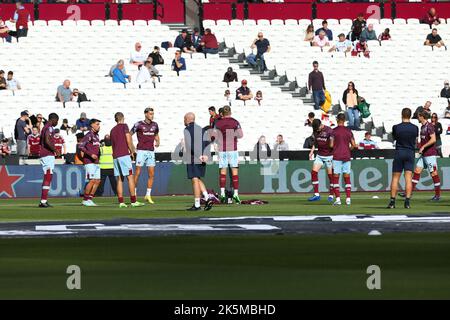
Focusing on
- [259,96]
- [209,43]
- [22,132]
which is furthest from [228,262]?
[209,43]

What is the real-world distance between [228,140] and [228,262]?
1376 centimetres

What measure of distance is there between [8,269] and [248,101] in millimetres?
28821

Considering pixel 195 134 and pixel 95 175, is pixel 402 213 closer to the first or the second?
pixel 195 134

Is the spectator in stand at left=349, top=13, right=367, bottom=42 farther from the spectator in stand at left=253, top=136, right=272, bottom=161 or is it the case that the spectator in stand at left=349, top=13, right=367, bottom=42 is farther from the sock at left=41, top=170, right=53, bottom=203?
the sock at left=41, top=170, right=53, bottom=203

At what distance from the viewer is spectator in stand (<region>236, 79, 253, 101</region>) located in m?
42.8

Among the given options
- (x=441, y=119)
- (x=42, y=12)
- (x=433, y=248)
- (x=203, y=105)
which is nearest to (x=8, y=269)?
(x=433, y=248)

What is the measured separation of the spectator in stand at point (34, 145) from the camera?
3656 cm

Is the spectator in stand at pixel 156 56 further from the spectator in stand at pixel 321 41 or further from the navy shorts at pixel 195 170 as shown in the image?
the navy shorts at pixel 195 170

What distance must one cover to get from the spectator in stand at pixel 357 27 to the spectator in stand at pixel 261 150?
34.2 feet

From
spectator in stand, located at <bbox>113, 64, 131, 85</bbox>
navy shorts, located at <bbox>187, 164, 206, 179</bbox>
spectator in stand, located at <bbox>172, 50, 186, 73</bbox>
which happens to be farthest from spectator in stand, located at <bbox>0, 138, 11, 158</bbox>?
navy shorts, located at <bbox>187, 164, 206, 179</bbox>

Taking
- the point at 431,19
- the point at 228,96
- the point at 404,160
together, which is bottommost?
the point at 404,160

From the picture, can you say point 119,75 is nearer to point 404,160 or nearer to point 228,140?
point 228,140

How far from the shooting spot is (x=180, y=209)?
89.6 ft

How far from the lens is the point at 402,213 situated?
24641mm
